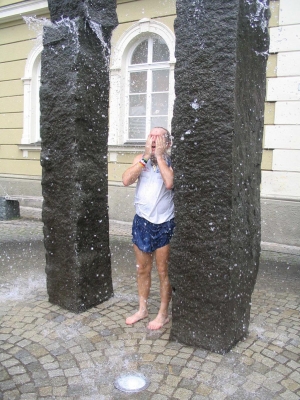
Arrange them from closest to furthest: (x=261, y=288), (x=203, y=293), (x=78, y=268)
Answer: (x=203, y=293) < (x=78, y=268) < (x=261, y=288)

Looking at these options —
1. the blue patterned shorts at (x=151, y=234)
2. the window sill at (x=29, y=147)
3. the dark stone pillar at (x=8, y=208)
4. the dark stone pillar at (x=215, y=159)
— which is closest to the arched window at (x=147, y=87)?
the window sill at (x=29, y=147)

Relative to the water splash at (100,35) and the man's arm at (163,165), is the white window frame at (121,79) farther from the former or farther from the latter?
the man's arm at (163,165)

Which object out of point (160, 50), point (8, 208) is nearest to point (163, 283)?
point (160, 50)

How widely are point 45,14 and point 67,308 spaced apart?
750 cm

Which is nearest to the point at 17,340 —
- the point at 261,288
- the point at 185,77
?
the point at 185,77

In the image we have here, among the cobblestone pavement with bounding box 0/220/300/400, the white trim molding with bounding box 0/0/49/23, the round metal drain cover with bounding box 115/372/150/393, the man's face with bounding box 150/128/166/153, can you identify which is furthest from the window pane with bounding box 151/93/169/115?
the round metal drain cover with bounding box 115/372/150/393

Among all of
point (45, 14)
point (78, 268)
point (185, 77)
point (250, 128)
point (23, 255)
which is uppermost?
point (45, 14)

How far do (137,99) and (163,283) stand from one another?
554cm

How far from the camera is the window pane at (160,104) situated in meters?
7.86

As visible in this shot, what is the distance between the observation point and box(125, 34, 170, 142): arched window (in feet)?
25.7

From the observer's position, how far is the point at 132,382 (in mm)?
2553

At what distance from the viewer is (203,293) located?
287cm

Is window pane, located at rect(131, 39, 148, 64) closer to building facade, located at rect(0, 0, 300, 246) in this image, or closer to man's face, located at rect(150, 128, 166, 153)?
building facade, located at rect(0, 0, 300, 246)

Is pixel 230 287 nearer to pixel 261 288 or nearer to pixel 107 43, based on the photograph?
pixel 261 288
